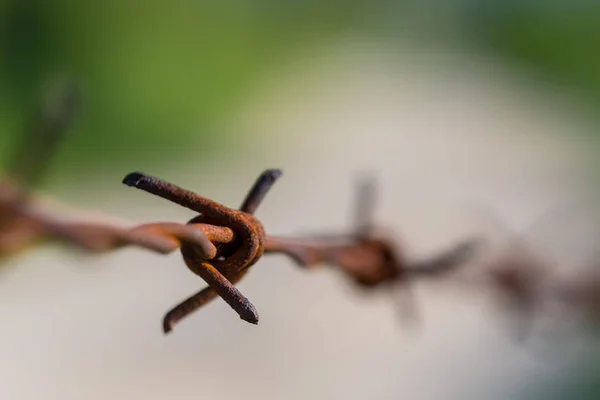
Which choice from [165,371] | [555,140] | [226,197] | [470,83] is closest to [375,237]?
[165,371]

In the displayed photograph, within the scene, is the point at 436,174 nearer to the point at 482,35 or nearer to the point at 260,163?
Result: the point at 260,163

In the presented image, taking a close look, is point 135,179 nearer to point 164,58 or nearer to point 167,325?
point 167,325

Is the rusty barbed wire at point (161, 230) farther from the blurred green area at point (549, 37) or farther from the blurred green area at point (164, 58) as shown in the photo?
the blurred green area at point (549, 37)

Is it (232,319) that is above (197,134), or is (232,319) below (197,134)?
below

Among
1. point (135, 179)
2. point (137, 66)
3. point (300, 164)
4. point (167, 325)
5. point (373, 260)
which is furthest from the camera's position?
point (137, 66)

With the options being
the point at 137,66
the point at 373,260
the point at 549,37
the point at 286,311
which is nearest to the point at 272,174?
the point at 373,260

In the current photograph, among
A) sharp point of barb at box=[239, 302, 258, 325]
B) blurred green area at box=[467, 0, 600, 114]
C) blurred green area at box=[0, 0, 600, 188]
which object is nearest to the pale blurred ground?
blurred green area at box=[0, 0, 600, 188]

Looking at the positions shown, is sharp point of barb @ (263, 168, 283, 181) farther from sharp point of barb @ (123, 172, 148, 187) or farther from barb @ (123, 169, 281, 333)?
sharp point of barb @ (123, 172, 148, 187)
